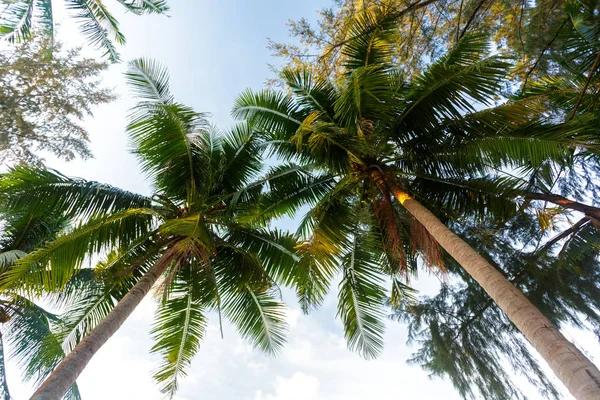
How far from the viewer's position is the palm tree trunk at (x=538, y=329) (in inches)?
85.4

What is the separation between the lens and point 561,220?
5.27m

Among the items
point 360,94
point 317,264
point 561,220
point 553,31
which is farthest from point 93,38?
point 561,220

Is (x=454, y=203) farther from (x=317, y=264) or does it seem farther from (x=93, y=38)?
(x=93, y=38)

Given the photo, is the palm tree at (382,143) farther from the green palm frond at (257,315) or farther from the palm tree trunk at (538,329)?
the green palm frond at (257,315)

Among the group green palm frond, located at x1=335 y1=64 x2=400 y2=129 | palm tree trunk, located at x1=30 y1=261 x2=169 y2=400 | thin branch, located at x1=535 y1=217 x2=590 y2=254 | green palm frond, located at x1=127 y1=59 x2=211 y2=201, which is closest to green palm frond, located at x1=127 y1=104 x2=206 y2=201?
green palm frond, located at x1=127 y1=59 x2=211 y2=201

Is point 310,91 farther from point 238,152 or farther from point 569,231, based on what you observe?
point 569,231

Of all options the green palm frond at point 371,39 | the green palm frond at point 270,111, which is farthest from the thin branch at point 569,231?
the green palm frond at point 270,111

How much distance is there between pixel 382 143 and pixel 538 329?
157 inches

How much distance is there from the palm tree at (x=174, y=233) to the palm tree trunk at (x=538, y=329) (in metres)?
3.26

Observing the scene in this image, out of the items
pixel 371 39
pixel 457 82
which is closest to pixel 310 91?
pixel 371 39

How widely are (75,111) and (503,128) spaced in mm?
12596

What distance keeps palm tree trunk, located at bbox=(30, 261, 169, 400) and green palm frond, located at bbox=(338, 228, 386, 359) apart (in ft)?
10.2

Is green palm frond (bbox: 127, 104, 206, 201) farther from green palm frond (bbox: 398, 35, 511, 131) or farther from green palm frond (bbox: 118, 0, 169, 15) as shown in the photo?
green palm frond (bbox: 398, 35, 511, 131)

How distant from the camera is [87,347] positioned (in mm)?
4051
